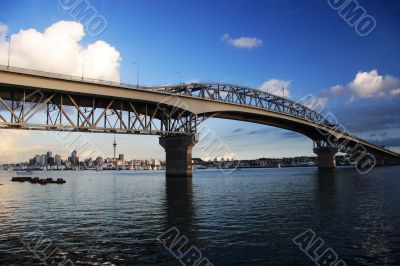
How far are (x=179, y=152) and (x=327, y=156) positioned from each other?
10166 cm

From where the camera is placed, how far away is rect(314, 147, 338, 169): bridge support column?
549 feet

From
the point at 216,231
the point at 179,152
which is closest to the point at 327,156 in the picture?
the point at 179,152

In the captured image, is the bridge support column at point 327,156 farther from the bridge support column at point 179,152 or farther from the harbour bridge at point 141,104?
the bridge support column at point 179,152

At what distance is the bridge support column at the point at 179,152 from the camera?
8769cm

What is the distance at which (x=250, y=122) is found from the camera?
126 meters

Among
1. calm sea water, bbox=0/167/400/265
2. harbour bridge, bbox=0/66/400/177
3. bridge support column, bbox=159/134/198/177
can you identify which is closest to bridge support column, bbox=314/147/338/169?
harbour bridge, bbox=0/66/400/177

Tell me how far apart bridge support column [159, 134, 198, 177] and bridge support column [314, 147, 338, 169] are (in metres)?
97.9

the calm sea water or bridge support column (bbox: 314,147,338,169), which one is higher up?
bridge support column (bbox: 314,147,338,169)

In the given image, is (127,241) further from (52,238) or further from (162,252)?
(52,238)

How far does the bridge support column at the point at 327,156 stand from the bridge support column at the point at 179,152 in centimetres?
9790

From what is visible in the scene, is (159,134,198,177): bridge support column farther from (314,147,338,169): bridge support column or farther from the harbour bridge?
(314,147,338,169): bridge support column

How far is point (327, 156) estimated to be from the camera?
168500mm

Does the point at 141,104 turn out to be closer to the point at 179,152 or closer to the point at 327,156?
the point at 179,152

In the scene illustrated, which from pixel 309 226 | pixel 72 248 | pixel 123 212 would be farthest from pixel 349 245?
pixel 123 212
